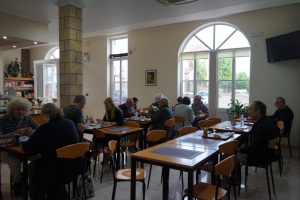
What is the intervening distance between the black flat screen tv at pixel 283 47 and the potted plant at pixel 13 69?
926 cm

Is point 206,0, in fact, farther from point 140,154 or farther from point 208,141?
point 140,154

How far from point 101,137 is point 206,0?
3113 mm

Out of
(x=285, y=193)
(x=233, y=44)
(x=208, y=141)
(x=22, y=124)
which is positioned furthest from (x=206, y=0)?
(x=22, y=124)

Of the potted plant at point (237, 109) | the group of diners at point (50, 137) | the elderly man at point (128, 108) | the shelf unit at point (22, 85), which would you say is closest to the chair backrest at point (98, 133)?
the group of diners at point (50, 137)

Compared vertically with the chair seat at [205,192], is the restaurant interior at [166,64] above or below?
above

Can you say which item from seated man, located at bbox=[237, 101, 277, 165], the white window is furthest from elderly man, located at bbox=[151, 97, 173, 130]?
the white window

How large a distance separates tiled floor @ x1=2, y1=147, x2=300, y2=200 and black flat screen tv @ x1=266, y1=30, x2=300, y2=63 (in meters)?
2.48

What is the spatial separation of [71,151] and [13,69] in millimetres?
9080

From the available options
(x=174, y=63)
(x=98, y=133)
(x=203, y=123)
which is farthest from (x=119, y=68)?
(x=98, y=133)

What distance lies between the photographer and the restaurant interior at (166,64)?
3426 millimetres

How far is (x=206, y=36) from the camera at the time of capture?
707 cm

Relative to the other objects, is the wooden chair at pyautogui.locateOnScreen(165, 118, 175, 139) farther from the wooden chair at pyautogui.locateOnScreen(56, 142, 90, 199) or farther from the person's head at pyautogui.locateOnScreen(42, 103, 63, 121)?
the person's head at pyautogui.locateOnScreen(42, 103, 63, 121)

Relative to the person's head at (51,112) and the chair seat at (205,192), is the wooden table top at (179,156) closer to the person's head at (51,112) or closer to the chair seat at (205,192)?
the chair seat at (205,192)

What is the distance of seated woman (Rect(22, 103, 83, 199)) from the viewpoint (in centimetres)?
244
